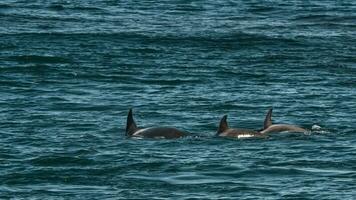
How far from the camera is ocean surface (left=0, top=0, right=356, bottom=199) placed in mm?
24672

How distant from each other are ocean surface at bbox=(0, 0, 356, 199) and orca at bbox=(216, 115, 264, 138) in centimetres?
21

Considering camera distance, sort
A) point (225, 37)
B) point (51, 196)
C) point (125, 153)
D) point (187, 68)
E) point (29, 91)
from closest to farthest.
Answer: point (51, 196) → point (125, 153) → point (29, 91) → point (187, 68) → point (225, 37)

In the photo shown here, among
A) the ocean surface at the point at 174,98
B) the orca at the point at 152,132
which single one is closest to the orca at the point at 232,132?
the ocean surface at the point at 174,98

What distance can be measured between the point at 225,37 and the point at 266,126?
18.9m

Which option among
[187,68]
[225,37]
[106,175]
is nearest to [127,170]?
[106,175]

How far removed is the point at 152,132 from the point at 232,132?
1.92 metres

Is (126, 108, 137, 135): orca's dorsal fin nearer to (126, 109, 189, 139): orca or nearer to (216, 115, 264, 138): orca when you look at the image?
(126, 109, 189, 139): orca

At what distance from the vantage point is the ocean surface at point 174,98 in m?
24.7

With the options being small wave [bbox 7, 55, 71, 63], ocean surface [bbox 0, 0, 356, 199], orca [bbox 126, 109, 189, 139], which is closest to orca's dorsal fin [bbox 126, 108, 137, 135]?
orca [bbox 126, 109, 189, 139]

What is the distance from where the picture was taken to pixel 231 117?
1287 inches

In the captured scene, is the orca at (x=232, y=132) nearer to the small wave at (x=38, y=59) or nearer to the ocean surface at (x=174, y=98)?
the ocean surface at (x=174, y=98)

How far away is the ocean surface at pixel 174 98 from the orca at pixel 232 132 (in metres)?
0.21

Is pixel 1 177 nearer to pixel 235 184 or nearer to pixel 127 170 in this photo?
pixel 127 170

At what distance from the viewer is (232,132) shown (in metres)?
29.1
